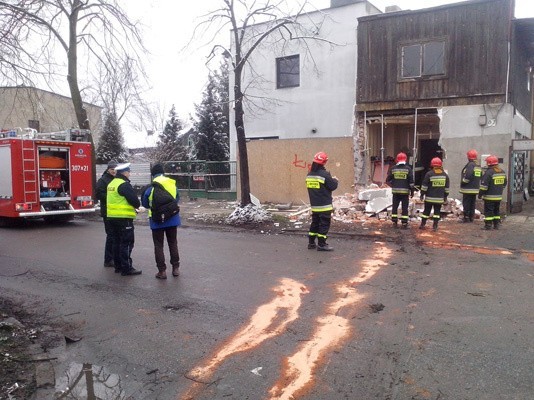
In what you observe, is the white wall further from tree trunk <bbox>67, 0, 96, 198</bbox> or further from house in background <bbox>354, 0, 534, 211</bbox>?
tree trunk <bbox>67, 0, 96, 198</bbox>

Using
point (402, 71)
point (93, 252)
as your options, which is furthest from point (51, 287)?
point (402, 71)

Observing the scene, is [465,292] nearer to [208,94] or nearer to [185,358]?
[185,358]

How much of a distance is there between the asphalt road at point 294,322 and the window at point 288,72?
13.0 metres

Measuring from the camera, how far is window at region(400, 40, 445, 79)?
48.7 feet

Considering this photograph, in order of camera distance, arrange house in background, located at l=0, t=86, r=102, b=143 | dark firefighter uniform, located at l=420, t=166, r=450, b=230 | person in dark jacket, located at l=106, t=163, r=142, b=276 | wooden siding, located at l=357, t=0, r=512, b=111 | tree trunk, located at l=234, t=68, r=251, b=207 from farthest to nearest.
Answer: house in background, located at l=0, t=86, r=102, b=143 → wooden siding, located at l=357, t=0, r=512, b=111 → tree trunk, located at l=234, t=68, r=251, b=207 → dark firefighter uniform, located at l=420, t=166, r=450, b=230 → person in dark jacket, located at l=106, t=163, r=142, b=276

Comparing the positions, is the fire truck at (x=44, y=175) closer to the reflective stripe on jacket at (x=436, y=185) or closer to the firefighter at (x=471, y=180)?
the reflective stripe on jacket at (x=436, y=185)

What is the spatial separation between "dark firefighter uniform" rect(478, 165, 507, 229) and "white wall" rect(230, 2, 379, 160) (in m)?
8.69

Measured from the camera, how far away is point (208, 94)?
1298 inches

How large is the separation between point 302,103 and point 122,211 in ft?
46.7

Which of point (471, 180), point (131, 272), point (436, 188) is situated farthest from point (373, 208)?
point (131, 272)

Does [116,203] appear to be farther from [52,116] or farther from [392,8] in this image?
[52,116]

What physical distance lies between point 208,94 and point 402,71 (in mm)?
19826

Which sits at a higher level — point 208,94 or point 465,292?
point 208,94

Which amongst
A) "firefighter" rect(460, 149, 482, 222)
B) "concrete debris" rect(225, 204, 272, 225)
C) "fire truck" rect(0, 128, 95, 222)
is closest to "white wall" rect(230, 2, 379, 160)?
"concrete debris" rect(225, 204, 272, 225)
